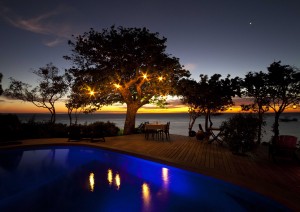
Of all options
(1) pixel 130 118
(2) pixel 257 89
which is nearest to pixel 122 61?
(1) pixel 130 118

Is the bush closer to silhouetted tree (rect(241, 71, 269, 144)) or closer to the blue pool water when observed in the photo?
the blue pool water

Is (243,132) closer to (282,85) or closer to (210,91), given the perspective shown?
(210,91)

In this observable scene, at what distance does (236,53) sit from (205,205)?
19610 mm

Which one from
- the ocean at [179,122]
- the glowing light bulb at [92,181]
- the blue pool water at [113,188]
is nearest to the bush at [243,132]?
the blue pool water at [113,188]

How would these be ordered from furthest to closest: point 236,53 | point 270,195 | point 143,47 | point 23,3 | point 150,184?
point 236,53 → point 143,47 → point 23,3 → point 150,184 → point 270,195

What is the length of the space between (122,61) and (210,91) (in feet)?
23.4

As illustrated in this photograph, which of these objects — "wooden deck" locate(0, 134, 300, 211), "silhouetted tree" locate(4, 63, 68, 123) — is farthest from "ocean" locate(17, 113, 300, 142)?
"wooden deck" locate(0, 134, 300, 211)

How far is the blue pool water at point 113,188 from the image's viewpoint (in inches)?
206

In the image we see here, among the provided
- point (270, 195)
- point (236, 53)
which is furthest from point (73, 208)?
point (236, 53)

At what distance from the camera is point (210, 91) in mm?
16031

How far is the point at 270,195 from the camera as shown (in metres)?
4.53

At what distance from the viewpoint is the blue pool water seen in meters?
5.24

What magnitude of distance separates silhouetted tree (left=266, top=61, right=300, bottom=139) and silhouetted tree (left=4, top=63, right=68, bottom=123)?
18.2m

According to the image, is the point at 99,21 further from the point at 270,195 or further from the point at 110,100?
the point at 270,195
